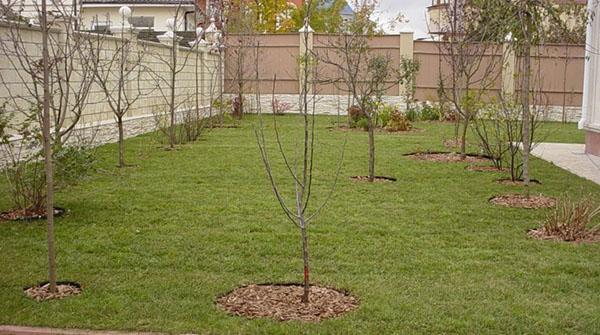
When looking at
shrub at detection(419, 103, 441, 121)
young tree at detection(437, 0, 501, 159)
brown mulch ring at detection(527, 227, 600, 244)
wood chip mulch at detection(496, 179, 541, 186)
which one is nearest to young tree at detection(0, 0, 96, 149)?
brown mulch ring at detection(527, 227, 600, 244)

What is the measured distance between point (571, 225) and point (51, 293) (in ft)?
14.9

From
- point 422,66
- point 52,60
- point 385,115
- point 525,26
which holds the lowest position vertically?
point 385,115

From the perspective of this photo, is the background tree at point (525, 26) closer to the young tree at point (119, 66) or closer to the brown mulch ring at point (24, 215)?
the brown mulch ring at point (24, 215)

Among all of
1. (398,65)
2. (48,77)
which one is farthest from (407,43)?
(48,77)

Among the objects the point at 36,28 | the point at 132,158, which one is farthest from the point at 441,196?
the point at 36,28

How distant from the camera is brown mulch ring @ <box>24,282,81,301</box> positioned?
4508mm

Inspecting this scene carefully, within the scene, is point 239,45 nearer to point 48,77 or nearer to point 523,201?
point 523,201

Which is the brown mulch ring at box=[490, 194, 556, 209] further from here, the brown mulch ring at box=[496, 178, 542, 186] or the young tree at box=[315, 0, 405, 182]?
the young tree at box=[315, 0, 405, 182]

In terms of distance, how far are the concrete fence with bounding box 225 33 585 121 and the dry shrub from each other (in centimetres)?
1507

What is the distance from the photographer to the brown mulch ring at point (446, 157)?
11.5 m

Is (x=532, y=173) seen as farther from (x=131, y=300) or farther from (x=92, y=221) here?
(x=131, y=300)

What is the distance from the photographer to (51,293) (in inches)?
179

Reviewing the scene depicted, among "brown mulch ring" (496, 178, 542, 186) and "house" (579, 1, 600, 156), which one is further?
"house" (579, 1, 600, 156)

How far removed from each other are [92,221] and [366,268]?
2.97 metres
